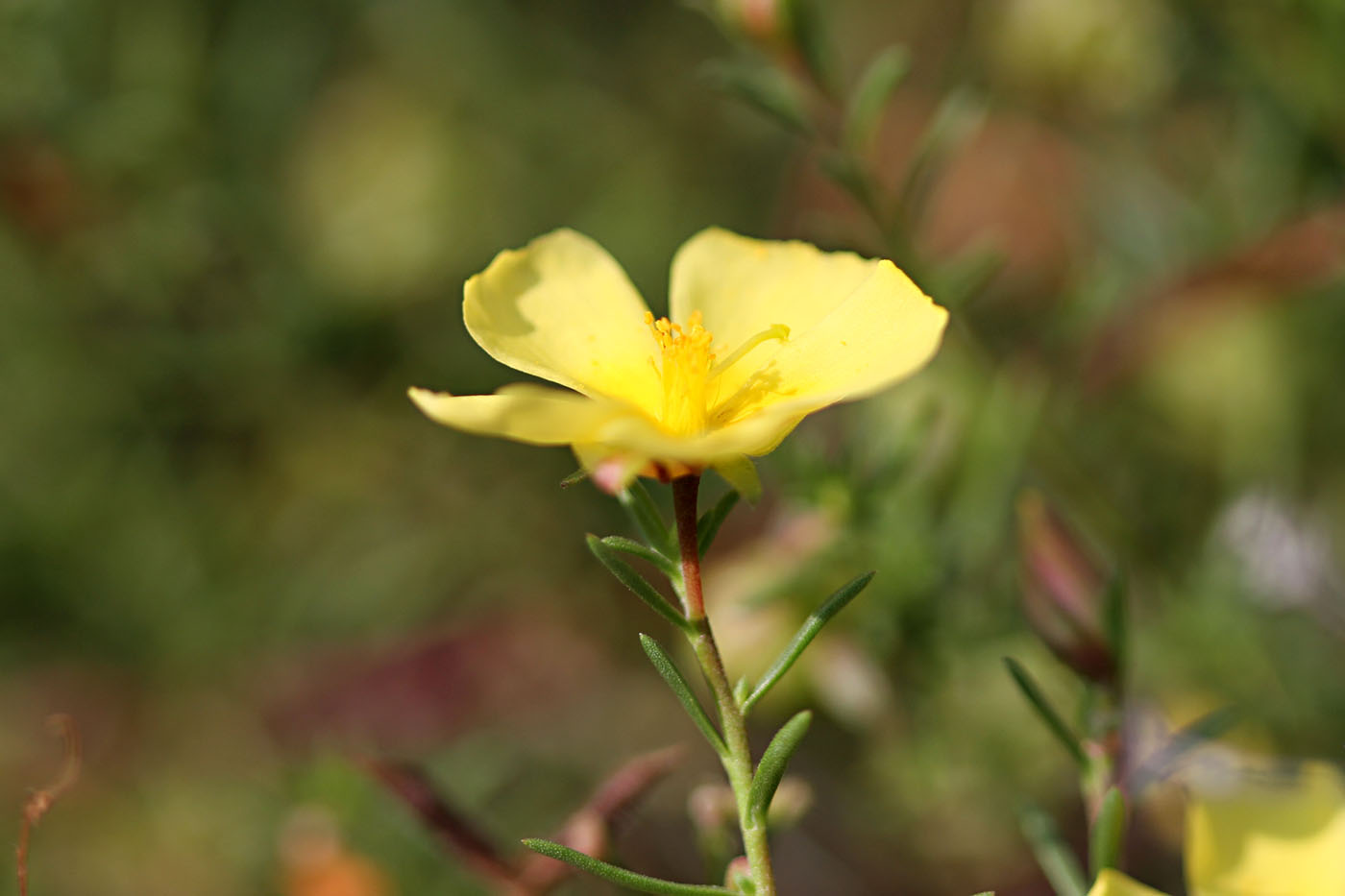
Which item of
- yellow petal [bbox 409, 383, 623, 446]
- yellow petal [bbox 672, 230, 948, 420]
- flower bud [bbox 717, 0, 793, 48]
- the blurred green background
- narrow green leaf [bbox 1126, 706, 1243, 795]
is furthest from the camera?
the blurred green background

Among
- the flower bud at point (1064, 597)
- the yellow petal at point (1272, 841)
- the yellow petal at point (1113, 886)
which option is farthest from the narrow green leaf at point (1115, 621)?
the yellow petal at point (1113, 886)

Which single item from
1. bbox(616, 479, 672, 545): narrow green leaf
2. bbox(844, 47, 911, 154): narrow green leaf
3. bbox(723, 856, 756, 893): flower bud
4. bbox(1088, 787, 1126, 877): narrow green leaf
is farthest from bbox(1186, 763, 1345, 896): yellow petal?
bbox(844, 47, 911, 154): narrow green leaf

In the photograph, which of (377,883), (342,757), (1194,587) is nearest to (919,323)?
(342,757)

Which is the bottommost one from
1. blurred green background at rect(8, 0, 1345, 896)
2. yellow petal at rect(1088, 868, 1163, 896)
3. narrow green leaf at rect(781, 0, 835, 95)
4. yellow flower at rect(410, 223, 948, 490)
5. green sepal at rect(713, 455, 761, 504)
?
blurred green background at rect(8, 0, 1345, 896)

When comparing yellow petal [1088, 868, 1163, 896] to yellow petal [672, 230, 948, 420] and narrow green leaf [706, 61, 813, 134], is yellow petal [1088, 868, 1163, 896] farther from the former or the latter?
narrow green leaf [706, 61, 813, 134]

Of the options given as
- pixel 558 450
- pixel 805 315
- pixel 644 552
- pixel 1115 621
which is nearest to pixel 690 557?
pixel 644 552

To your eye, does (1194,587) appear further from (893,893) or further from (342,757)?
(342,757)
